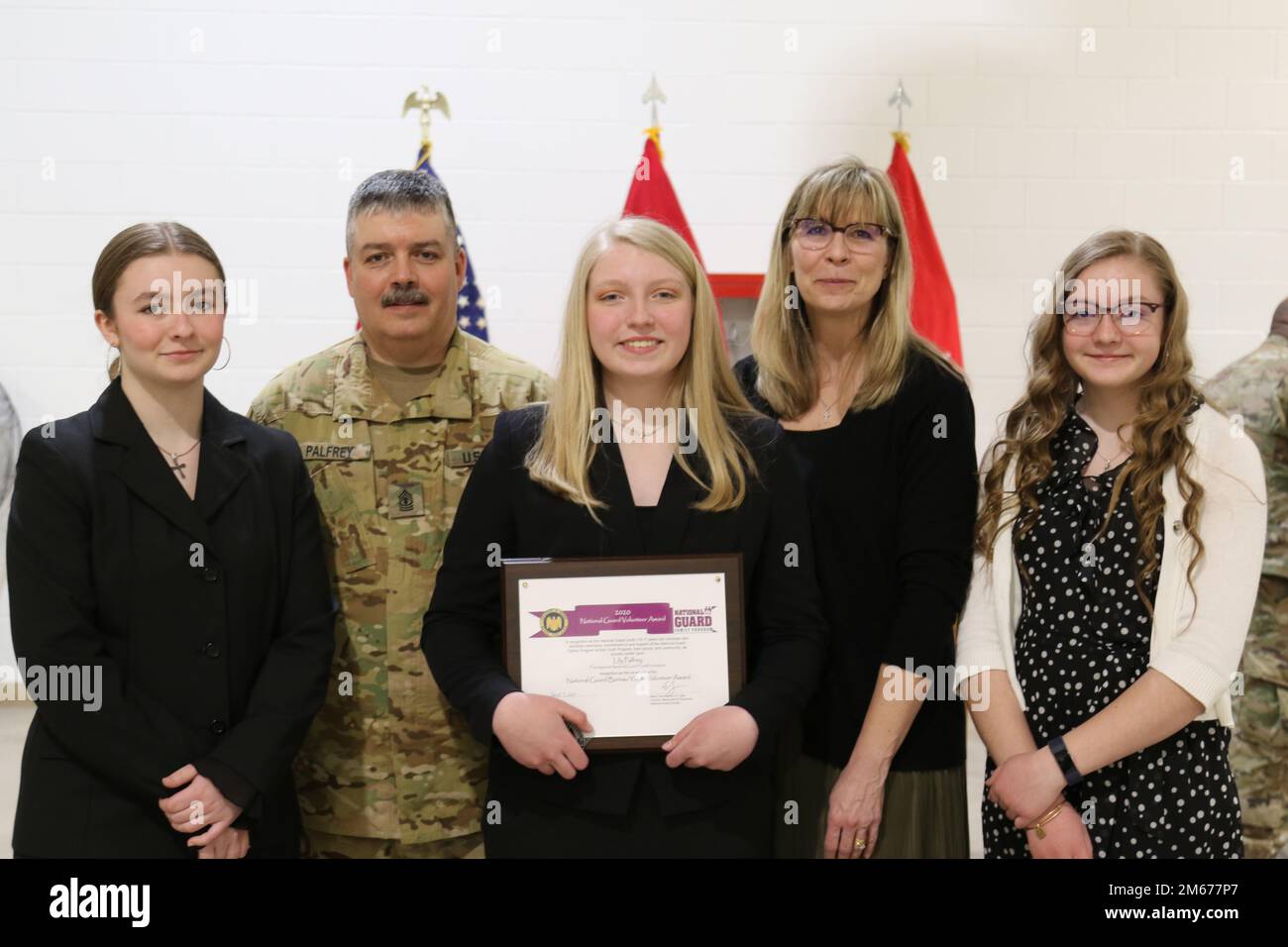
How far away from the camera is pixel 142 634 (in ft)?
7.51

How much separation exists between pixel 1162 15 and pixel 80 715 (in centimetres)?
462

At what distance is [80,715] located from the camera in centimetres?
222

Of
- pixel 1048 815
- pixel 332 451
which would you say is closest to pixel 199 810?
pixel 332 451

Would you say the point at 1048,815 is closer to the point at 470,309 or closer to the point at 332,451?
the point at 332,451

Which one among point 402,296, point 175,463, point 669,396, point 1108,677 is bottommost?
point 1108,677

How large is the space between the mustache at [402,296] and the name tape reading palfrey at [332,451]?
33cm

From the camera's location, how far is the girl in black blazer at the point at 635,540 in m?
2.24

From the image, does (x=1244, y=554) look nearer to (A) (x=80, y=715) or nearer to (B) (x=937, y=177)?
(A) (x=80, y=715)

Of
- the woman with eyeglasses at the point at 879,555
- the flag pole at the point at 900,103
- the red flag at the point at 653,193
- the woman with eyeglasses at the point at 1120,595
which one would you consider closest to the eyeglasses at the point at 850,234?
the woman with eyeglasses at the point at 879,555

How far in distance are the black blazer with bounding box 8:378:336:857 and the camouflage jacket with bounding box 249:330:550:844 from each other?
22cm

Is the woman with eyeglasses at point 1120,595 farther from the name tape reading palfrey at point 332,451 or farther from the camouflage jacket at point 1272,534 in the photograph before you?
the camouflage jacket at point 1272,534

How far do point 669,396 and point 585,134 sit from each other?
8.52 ft
